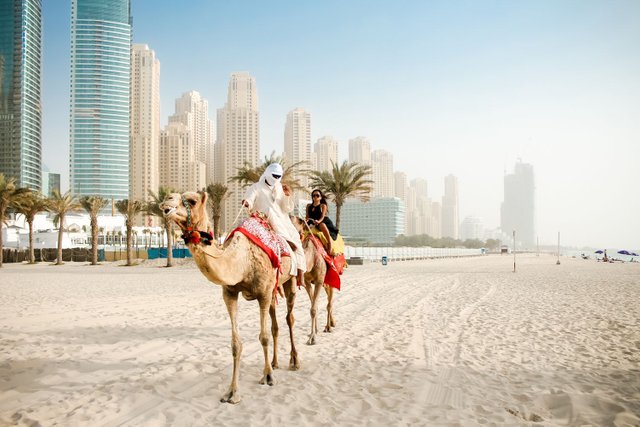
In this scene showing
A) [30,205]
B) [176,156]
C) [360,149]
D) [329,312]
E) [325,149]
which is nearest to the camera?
[329,312]

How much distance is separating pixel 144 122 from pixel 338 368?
6594 inches

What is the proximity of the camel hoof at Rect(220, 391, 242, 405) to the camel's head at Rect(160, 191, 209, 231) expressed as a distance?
2206mm

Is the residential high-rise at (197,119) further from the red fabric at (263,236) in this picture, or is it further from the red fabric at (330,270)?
the red fabric at (263,236)

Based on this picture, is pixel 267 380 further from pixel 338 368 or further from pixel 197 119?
pixel 197 119

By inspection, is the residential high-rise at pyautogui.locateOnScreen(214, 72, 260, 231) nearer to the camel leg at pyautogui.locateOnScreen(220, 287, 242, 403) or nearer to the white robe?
the white robe

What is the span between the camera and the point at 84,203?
45.6 meters

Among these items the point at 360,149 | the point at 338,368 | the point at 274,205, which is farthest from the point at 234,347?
the point at 360,149

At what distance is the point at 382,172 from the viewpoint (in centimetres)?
17862

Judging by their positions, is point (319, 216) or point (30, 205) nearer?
point (319, 216)

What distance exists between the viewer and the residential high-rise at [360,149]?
16488 cm

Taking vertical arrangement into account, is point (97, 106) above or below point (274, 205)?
above

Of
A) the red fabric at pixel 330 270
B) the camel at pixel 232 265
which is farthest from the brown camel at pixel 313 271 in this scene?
the camel at pixel 232 265

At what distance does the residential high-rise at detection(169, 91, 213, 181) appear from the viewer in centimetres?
16438

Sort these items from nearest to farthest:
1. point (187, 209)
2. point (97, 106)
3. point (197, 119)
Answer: point (187, 209) → point (97, 106) → point (197, 119)
